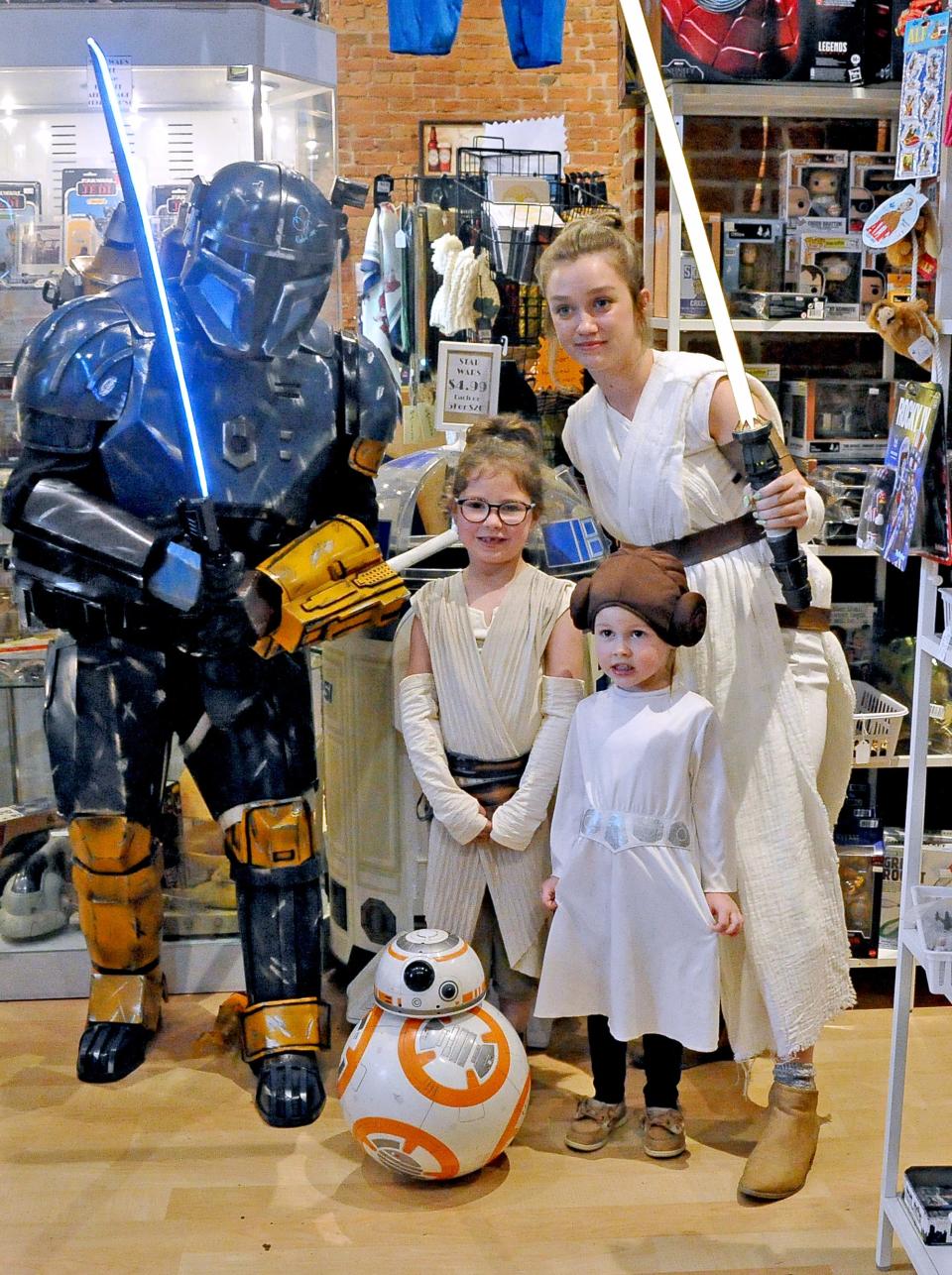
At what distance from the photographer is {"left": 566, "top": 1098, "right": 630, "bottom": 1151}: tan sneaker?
92.9 inches

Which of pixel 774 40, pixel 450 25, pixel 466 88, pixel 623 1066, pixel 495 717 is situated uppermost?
pixel 466 88

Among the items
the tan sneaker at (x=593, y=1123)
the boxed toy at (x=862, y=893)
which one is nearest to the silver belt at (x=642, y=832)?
the tan sneaker at (x=593, y=1123)

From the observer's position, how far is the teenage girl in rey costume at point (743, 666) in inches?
87.0

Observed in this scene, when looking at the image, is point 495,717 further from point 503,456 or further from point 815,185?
point 815,185

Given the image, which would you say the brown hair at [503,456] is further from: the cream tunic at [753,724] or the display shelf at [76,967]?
the display shelf at [76,967]

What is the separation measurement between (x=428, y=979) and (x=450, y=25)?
7.20 feet

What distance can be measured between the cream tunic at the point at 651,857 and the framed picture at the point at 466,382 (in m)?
0.82

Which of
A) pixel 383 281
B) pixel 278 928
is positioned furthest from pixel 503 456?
pixel 383 281

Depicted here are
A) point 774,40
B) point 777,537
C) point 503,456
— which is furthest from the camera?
point 774,40

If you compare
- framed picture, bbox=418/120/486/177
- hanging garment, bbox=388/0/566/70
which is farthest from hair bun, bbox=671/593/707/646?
framed picture, bbox=418/120/486/177

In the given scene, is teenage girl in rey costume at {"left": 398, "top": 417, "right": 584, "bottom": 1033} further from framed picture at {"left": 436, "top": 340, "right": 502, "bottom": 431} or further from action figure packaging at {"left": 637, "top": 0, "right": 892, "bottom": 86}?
action figure packaging at {"left": 637, "top": 0, "right": 892, "bottom": 86}

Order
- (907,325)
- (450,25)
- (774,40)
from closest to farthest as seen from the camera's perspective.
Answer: (907,325), (774,40), (450,25)

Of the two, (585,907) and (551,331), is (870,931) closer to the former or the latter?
(585,907)

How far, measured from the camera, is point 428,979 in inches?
86.7
